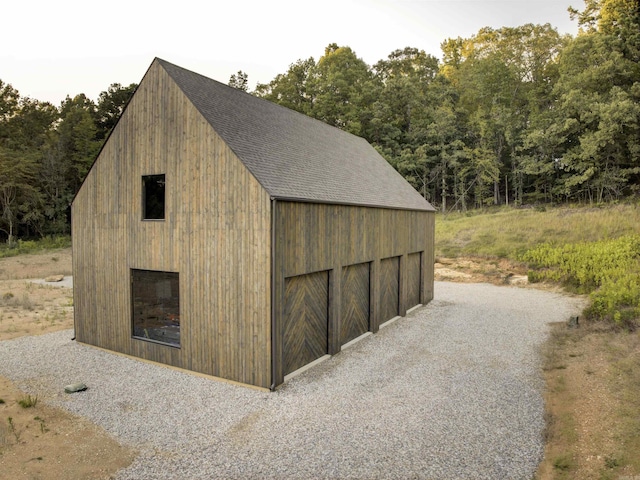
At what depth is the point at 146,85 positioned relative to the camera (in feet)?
29.9

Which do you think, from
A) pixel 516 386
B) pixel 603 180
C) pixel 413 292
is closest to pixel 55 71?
pixel 413 292

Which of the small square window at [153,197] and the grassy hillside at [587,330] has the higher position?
the small square window at [153,197]

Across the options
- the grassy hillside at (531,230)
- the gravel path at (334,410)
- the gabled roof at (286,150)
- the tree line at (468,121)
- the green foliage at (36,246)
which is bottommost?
the gravel path at (334,410)

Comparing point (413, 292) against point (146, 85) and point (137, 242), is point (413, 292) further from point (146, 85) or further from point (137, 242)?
point (146, 85)

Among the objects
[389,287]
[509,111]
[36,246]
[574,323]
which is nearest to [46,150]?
[36,246]

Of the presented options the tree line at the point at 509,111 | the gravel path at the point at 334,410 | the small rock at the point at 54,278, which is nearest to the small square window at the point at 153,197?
the gravel path at the point at 334,410

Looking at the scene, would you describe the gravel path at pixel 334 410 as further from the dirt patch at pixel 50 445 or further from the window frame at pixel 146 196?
the window frame at pixel 146 196

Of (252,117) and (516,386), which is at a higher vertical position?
(252,117)

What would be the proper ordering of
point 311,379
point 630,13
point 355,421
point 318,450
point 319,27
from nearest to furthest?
point 318,450
point 355,421
point 311,379
point 319,27
point 630,13

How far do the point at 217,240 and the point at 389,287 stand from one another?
6.87 meters

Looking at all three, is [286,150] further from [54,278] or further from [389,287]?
[54,278]

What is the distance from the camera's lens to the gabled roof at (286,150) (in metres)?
8.29

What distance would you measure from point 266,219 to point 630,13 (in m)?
36.5

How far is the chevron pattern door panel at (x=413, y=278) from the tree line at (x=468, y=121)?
23477 mm
